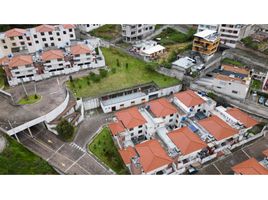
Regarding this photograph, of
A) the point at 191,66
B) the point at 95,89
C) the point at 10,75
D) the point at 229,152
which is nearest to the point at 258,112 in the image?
the point at 229,152

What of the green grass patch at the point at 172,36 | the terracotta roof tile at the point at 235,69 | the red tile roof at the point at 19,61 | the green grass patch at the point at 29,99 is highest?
the red tile roof at the point at 19,61

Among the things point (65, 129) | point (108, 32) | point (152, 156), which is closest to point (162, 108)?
point (152, 156)

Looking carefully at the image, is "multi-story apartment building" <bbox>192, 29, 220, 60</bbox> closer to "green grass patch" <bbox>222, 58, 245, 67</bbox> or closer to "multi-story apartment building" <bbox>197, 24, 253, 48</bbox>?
"green grass patch" <bbox>222, 58, 245, 67</bbox>

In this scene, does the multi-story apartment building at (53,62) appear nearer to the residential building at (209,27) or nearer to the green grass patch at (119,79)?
the green grass patch at (119,79)

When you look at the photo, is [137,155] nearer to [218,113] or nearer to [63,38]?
[218,113]

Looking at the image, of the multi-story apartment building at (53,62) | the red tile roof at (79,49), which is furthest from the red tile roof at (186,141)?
the multi-story apartment building at (53,62)
